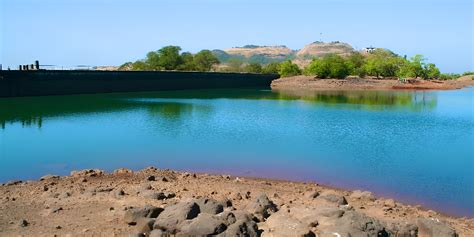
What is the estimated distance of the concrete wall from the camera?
49.5 meters

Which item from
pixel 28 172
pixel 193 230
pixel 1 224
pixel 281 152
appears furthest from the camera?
pixel 281 152

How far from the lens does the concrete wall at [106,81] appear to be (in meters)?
49.5

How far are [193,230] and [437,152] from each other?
16.5m

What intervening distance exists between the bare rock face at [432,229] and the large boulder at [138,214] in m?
5.53

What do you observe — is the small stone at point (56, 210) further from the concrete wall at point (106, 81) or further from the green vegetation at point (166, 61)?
the green vegetation at point (166, 61)

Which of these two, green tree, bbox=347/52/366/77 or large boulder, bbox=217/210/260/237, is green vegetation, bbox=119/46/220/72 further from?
large boulder, bbox=217/210/260/237

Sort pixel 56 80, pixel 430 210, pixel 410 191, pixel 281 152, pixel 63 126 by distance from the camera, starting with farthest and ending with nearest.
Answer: pixel 56 80
pixel 63 126
pixel 281 152
pixel 410 191
pixel 430 210

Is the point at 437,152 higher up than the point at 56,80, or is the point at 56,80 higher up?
the point at 56,80

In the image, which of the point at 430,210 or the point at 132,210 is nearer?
the point at 132,210

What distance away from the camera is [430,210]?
12.5 m

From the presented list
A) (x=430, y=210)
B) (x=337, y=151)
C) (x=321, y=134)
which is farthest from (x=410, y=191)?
(x=321, y=134)

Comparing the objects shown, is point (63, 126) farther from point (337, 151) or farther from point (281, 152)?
point (337, 151)

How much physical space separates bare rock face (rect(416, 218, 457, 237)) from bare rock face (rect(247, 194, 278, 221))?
10.2 ft

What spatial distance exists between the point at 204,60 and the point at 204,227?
100 m
